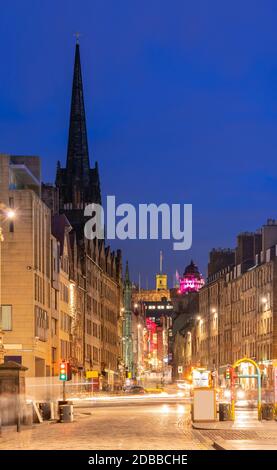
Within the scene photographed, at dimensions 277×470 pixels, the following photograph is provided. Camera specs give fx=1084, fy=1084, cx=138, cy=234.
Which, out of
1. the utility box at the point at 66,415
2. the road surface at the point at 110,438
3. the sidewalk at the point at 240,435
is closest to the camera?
the sidewalk at the point at 240,435

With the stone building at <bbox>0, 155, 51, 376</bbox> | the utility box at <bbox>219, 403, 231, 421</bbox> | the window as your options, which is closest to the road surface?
the utility box at <bbox>219, 403, 231, 421</bbox>

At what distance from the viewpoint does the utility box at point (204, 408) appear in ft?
160

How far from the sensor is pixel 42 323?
103 meters

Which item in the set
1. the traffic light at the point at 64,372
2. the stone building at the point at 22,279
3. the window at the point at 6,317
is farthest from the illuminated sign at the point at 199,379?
the traffic light at the point at 64,372

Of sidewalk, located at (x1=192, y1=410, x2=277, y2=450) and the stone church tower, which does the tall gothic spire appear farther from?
sidewalk, located at (x1=192, y1=410, x2=277, y2=450)

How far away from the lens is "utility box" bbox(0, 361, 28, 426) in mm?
43000

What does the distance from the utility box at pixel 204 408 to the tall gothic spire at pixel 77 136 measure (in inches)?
5243

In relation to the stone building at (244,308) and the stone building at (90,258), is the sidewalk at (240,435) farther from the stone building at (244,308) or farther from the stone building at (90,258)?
the stone building at (90,258)

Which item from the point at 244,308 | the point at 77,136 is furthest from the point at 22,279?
the point at 77,136

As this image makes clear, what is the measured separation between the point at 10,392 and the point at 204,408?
10.3m

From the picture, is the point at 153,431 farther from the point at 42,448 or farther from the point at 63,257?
the point at 63,257

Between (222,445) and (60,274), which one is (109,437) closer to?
(222,445)

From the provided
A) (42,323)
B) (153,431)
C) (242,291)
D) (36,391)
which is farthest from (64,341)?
(153,431)

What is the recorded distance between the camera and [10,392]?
43.1 metres
